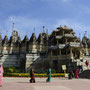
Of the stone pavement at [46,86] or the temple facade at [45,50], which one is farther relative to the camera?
the temple facade at [45,50]

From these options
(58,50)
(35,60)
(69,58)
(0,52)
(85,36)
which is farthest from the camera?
(85,36)

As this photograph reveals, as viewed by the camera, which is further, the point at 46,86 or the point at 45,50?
the point at 45,50

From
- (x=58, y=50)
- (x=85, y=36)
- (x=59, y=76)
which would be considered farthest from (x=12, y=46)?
(x=85, y=36)

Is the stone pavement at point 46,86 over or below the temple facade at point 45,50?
below

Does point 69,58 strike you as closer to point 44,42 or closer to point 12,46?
point 44,42

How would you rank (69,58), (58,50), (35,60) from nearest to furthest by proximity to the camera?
(69,58) → (58,50) → (35,60)

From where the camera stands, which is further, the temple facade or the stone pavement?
the temple facade

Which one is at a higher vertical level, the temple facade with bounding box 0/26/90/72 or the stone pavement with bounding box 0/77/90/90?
the temple facade with bounding box 0/26/90/72

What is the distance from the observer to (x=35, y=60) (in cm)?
4056

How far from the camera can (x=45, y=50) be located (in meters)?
45.8

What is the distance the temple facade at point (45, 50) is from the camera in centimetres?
3616

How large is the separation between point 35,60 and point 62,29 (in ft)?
42.7

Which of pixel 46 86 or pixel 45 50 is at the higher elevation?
pixel 45 50

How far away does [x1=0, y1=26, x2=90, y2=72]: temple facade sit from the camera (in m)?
36.2
